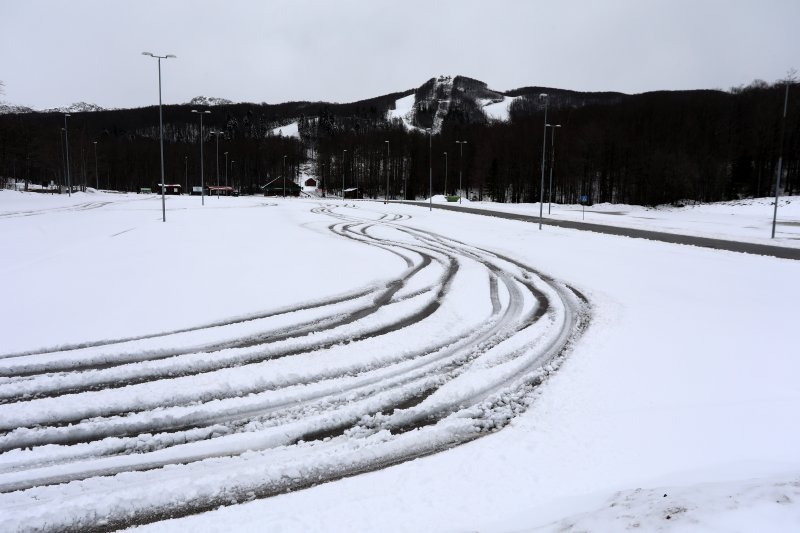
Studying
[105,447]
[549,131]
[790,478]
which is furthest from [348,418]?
[549,131]

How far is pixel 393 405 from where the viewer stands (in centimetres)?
611

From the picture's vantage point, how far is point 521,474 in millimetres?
4668

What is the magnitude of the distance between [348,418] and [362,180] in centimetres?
13665

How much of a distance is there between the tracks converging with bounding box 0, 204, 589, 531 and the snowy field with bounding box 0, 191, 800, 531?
0.03 m

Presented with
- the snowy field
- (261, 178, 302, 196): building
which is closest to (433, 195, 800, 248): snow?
the snowy field

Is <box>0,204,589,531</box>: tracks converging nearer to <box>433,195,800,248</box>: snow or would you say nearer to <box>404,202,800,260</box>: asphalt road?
<box>404,202,800,260</box>: asphalt road

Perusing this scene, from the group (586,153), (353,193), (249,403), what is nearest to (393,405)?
(249,403)

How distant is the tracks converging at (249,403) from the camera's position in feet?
14.5

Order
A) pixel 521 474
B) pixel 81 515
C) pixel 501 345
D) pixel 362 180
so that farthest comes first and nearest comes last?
1. pixel 362 180
2. pixel 501 345
3. pixel 521 474
4. pixel 81 515

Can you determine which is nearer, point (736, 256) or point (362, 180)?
point (736, 256)

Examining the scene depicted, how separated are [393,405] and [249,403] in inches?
66.7

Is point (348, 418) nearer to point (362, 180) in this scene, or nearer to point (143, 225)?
point (143, 225)

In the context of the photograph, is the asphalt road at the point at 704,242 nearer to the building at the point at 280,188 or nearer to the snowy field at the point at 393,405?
the snowy field at the point at 393,405

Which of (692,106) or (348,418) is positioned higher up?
(692,106)
